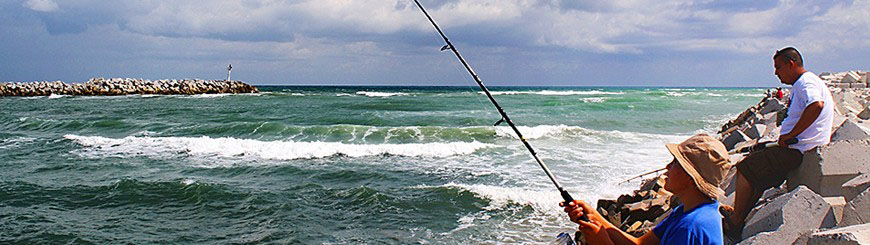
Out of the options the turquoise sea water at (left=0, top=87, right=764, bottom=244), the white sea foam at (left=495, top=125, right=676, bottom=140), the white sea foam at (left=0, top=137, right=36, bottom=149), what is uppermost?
the white sea foam at (left=0, top=137, right=36, bottom=149)

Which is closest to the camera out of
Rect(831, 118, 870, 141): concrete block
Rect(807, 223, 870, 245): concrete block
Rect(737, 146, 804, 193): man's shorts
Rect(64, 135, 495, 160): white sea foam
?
Rect(807, 223, 870, 245): concrete block

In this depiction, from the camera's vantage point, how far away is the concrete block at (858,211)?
335 cm

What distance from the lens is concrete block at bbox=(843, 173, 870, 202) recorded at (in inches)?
146

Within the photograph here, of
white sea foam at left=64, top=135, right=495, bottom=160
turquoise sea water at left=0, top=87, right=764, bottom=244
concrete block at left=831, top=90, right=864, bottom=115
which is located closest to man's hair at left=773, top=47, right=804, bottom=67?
turquoise sea water at left=0, top=87, right=764, bottom=244

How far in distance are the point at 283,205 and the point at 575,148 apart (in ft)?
24.5

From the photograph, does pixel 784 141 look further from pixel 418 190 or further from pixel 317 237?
pixel 418 190

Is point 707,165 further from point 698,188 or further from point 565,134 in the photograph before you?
point 565,134

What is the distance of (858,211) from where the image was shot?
133 inches

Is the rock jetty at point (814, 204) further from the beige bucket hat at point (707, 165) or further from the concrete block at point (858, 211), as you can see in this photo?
the beige bucket hat at point (707, 165)

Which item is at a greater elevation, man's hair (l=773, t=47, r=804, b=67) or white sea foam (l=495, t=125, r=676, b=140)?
man's hair (l=773, t=47, r=804, b=67)

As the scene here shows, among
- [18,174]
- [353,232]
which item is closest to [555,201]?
[353,232]

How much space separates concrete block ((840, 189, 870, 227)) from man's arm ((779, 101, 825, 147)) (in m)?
0.50

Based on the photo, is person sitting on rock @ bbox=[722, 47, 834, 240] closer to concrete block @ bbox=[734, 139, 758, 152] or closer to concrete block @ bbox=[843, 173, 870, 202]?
concrete block @ bbox=[843, 173, 870, 202]

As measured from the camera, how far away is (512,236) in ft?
19.4
